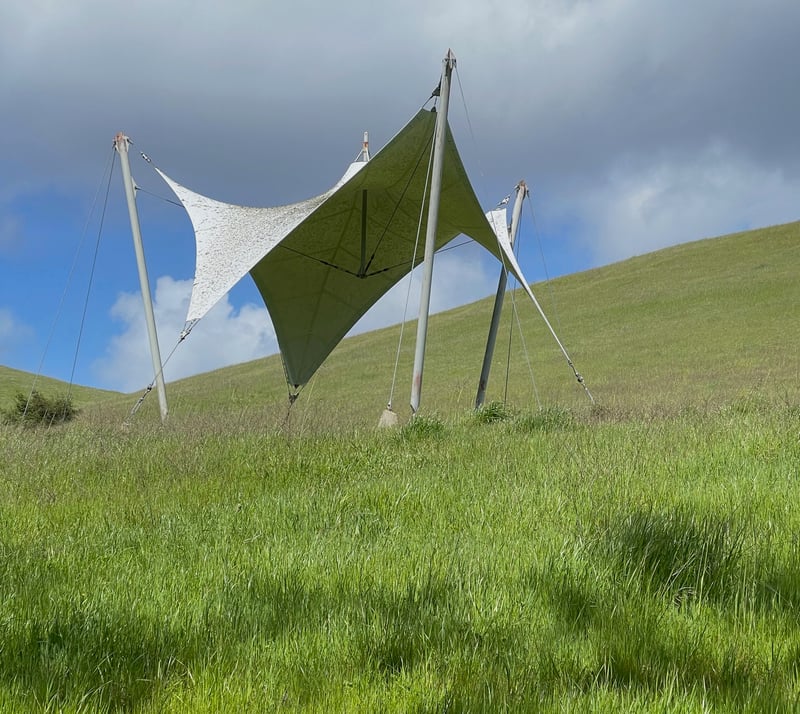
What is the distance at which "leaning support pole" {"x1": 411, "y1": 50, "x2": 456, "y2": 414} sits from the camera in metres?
9.52

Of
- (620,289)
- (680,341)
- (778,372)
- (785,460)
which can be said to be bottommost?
(785,460)

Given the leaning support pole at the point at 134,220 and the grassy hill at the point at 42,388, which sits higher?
the leaning support pole at the point at 134,220

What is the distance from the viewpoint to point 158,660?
6.25 ft

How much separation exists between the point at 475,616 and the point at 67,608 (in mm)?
1430

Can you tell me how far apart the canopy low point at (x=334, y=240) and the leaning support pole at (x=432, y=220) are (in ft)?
0.96

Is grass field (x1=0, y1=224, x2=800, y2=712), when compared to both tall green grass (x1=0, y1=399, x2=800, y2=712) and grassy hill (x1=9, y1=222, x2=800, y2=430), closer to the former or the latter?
tall green grass (x1=0, y1=399, x2=800, y2=712)

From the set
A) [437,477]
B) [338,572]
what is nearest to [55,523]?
[338,572]

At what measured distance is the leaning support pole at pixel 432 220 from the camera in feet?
31.2

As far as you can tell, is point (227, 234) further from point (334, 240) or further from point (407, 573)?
point (407, 573)

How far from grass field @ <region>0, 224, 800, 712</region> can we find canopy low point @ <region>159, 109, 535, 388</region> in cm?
451

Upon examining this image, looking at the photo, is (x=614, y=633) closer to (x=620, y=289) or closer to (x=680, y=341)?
(x=680, y=341)

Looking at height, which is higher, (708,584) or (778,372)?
(778,372)

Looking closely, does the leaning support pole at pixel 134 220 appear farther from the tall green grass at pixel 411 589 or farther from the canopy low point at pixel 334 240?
the tall green grass at pixel 411 589

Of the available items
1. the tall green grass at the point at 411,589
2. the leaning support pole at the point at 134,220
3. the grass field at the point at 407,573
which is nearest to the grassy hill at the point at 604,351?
the leaning support pole at the point at 134,220
